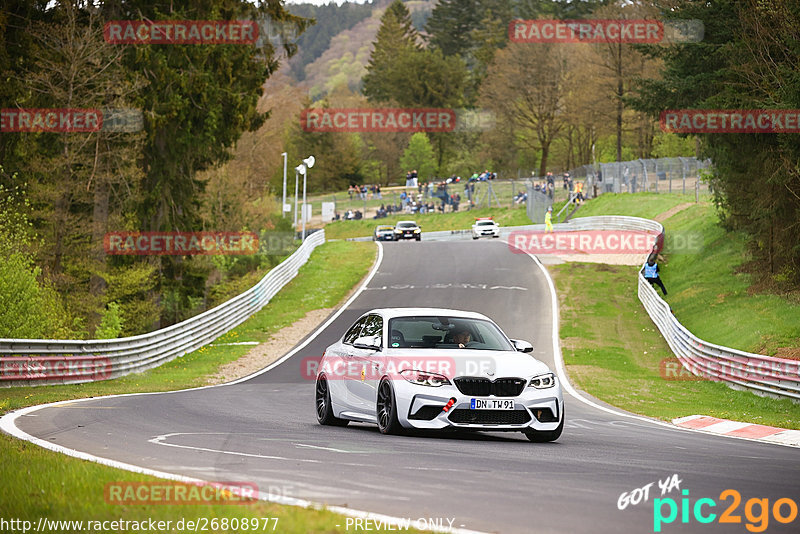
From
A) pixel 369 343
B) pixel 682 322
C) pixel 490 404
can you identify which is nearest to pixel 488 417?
pixel 490 404

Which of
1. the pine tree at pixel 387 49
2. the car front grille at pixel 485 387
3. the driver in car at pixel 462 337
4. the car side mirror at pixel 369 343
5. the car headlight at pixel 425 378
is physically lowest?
the car front grille at pixel 485 387

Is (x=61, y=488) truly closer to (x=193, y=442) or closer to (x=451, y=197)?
(x=193, y=442)

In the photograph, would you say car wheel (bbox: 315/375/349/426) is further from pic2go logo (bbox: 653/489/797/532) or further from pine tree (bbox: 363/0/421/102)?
pine tree (bbox: 363/0/421/102)

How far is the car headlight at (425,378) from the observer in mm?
11391

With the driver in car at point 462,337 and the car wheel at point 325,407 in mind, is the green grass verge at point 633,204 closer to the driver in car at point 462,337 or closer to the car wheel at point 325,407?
the car wheel at point 325,407

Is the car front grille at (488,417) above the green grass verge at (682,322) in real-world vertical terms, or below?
above

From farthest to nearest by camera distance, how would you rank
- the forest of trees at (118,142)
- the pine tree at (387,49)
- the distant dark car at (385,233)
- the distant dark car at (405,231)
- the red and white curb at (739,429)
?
the pine tree at (387,49), the distant dark car at (385,233), the distant dark car at (405,231), the forest of trees at (118,142), the red and white curb at (739,429)

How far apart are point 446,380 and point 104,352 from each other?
1555 centimetres

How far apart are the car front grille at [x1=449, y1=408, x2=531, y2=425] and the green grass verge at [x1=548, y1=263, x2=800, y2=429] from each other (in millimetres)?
6144

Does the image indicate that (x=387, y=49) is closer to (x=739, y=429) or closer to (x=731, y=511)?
(x=739, y=429)

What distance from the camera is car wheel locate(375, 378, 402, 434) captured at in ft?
38.1

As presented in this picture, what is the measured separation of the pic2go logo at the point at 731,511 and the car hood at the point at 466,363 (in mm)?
4149

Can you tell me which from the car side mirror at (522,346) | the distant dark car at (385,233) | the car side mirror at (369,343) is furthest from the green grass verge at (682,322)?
the distant dark car at (385,233)

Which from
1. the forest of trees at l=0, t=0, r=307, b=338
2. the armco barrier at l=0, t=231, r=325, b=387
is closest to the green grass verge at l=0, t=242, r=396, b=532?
the armco barrier at l=0, t=231, r=325, b=387
